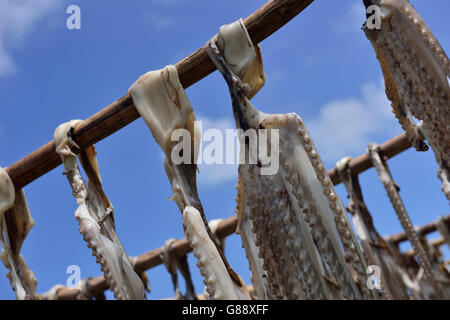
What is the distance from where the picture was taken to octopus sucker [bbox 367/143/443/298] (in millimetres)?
1945

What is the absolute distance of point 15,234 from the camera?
6.56 ft

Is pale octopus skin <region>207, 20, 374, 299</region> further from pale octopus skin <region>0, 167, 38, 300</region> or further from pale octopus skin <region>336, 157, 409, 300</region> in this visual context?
pale octopus skin <region>0, 167, 38, 300</region>

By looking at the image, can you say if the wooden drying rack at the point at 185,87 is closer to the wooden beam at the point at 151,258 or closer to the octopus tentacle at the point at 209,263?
the octopus tentacle at the point at 209,263

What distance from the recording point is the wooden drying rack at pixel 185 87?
1.33 metres

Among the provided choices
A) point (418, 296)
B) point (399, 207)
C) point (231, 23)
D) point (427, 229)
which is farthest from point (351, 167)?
point (231, 23)

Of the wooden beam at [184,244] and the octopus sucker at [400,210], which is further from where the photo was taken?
the wooden beam at [184,244]

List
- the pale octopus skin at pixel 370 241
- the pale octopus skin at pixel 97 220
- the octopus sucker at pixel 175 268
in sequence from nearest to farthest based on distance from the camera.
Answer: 1. the pale octopus skin at pixel 97 220
2. the pale octopus skin at pixel 370 241
3. the octopus sucker at pixel 175 268

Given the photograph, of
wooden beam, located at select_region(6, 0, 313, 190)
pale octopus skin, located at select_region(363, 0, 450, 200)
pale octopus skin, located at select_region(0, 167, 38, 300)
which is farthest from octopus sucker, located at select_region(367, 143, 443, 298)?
pale octopus skin, located at select_region(0, 167, 38, 300)

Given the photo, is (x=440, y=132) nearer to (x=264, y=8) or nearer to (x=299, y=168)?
(x=299, y=168)

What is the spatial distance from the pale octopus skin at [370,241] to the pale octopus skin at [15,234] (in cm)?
132

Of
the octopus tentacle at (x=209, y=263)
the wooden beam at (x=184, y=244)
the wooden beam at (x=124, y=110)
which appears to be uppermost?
the wooden beam at (x=124, y=110)

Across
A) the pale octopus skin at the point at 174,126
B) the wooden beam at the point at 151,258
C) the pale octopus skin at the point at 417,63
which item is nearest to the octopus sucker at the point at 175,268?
the wooden beam at the point at 151,258

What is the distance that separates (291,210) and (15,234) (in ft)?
4.06

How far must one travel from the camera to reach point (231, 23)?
1368 millimetres
